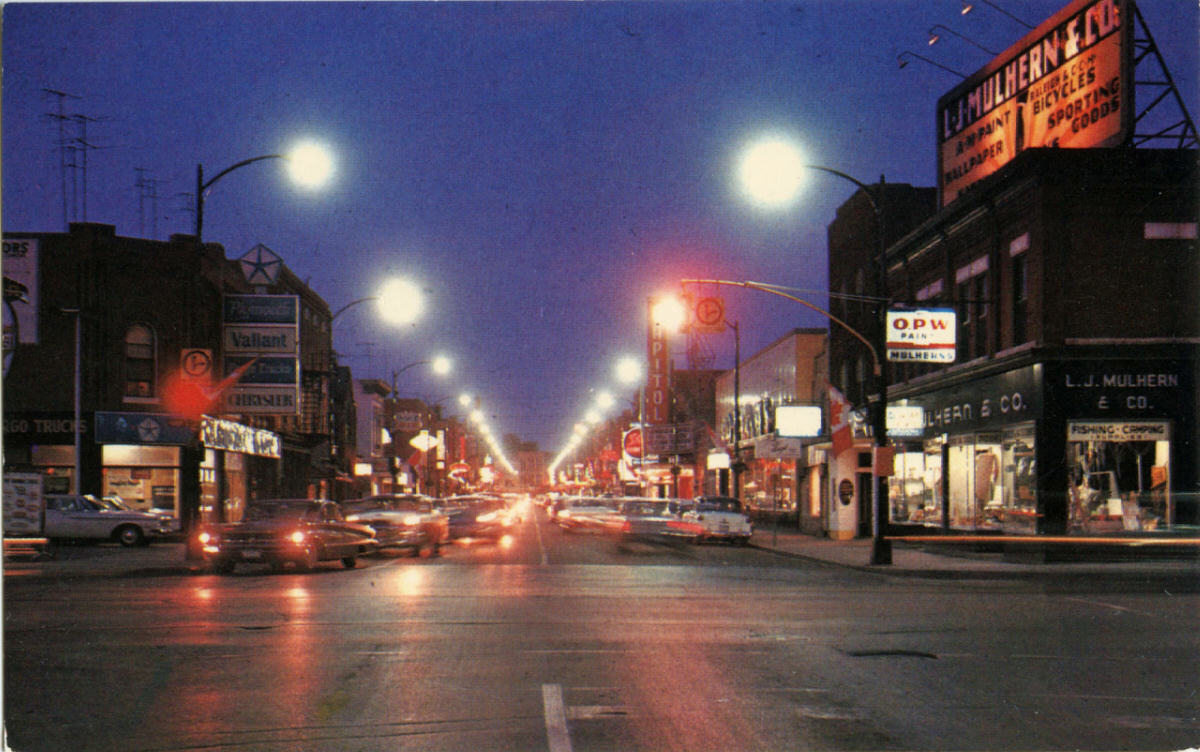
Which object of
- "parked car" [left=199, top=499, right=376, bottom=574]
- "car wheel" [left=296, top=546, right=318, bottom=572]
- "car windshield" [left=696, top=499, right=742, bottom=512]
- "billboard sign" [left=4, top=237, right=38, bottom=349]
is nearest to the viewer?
"billboard sign" [left=4, top=237, right=38, bottom=349]

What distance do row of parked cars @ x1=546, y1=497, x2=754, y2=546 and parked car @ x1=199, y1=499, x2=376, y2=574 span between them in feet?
55.9

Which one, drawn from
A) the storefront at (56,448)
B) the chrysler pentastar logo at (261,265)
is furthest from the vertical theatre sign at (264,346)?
the storefront at (56,448)

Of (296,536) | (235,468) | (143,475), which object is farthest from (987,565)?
(235,468)

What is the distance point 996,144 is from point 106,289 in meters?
29.9

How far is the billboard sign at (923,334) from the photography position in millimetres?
29172

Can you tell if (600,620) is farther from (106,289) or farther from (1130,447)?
(106,289)

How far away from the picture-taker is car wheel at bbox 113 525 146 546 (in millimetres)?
36719

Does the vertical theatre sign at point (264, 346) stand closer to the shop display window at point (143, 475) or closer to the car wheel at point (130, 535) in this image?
the car wheel at point (130, 535)

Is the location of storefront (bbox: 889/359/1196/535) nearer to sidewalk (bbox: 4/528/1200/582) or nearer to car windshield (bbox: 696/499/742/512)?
sidewalk (bbox: 4/528/1200/582)

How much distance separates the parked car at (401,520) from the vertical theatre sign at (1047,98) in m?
18.3

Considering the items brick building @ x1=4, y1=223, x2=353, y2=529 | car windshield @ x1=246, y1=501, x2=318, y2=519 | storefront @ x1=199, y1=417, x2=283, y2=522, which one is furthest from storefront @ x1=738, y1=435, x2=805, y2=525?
car windshield @ x1=246, y1=501, x2=318, y2=519

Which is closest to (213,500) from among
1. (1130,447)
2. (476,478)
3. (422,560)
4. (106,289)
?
(106,289)

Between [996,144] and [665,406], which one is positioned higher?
[996,144]

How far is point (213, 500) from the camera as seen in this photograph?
46.2 m
